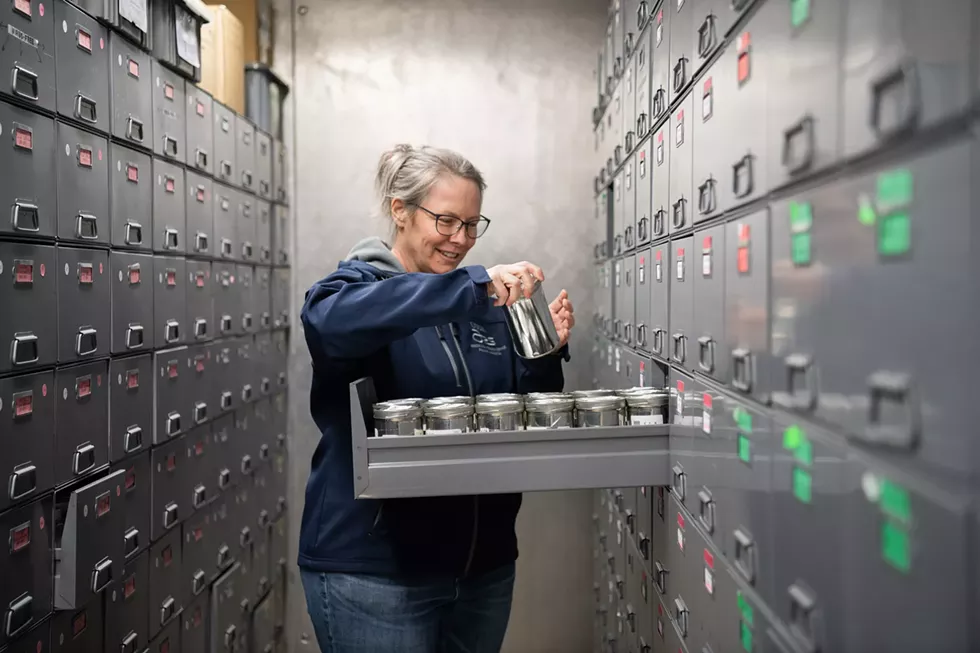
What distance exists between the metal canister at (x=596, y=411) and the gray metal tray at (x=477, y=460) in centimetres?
3

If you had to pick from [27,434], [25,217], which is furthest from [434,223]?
[27,434]

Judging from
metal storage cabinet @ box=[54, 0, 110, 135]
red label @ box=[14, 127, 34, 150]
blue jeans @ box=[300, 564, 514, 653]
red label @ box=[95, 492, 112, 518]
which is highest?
metal storage cabinet @ box=[54, 0, 110, 135]

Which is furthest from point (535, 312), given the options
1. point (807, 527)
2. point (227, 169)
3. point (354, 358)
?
point (227, 169)

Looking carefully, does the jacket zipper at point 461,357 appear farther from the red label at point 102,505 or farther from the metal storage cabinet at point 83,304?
the red label at point 102,505

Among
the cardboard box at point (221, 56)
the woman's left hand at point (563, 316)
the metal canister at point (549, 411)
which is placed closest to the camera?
the metal canister at point (549, 411)

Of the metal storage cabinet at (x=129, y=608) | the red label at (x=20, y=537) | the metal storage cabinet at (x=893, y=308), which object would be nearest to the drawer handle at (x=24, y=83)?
the red label at (x=20, y=537)

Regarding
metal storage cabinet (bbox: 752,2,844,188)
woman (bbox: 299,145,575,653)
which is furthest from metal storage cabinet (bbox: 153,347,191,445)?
metal storage cabinet (bbox: 752,2,844,188)

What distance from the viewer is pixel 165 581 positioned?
2.89m

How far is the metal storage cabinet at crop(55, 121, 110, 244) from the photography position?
215 centimetres

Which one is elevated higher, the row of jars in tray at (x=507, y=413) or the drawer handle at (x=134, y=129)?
the drawer handle at (x=134, y=129)

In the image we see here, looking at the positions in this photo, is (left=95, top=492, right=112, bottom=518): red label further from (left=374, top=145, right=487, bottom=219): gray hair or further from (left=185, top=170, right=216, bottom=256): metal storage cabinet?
(left=374, top=145, right=487, bottom=219): gray hair

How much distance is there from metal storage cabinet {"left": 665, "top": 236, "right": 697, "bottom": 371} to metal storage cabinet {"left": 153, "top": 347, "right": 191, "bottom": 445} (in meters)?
1.77

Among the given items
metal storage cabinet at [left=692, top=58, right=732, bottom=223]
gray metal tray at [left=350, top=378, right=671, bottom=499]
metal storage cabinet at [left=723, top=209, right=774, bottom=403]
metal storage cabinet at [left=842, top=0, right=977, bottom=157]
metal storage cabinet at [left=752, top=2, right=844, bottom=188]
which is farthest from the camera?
gray metal tray at [left=350, top=378, right=671, bottom=499]

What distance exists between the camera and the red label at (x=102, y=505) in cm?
229
